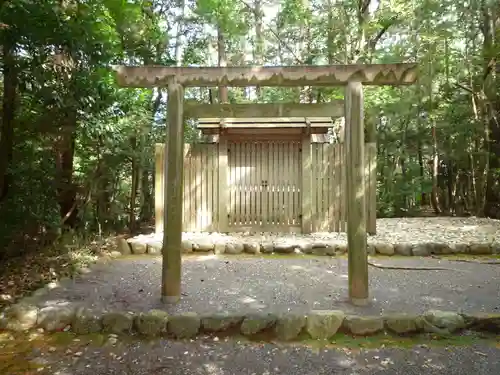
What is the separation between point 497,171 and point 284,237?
6.60 metres

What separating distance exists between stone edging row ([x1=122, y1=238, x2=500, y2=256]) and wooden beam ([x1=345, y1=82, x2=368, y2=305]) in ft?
8.19

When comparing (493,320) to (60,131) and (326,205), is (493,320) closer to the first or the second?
(326,205)

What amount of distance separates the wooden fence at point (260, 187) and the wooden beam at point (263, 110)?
3565 millimetres

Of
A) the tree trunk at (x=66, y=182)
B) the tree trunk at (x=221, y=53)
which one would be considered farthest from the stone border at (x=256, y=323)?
the tree trunk at (x=221, y=53)

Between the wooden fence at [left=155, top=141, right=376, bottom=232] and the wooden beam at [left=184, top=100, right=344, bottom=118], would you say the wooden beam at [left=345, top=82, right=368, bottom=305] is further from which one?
the wooden fence at [left=155, top=141, right=376, bottom=232]

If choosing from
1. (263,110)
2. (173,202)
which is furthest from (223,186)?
(173,202)

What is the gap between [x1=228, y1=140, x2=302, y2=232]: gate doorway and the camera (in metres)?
7.94

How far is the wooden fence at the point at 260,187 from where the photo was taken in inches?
307

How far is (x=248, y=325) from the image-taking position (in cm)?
335

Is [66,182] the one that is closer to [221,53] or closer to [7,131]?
[7,131]

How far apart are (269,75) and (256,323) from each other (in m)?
2.55

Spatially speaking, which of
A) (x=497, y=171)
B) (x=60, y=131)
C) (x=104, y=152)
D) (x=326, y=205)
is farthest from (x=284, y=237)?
(x=497, y=171)

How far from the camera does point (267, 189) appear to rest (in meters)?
7.98

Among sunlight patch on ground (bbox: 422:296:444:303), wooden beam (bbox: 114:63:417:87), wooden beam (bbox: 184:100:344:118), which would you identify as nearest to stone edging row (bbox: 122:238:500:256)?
sunlight patch on ground (bbox: 422:296:444:303)
